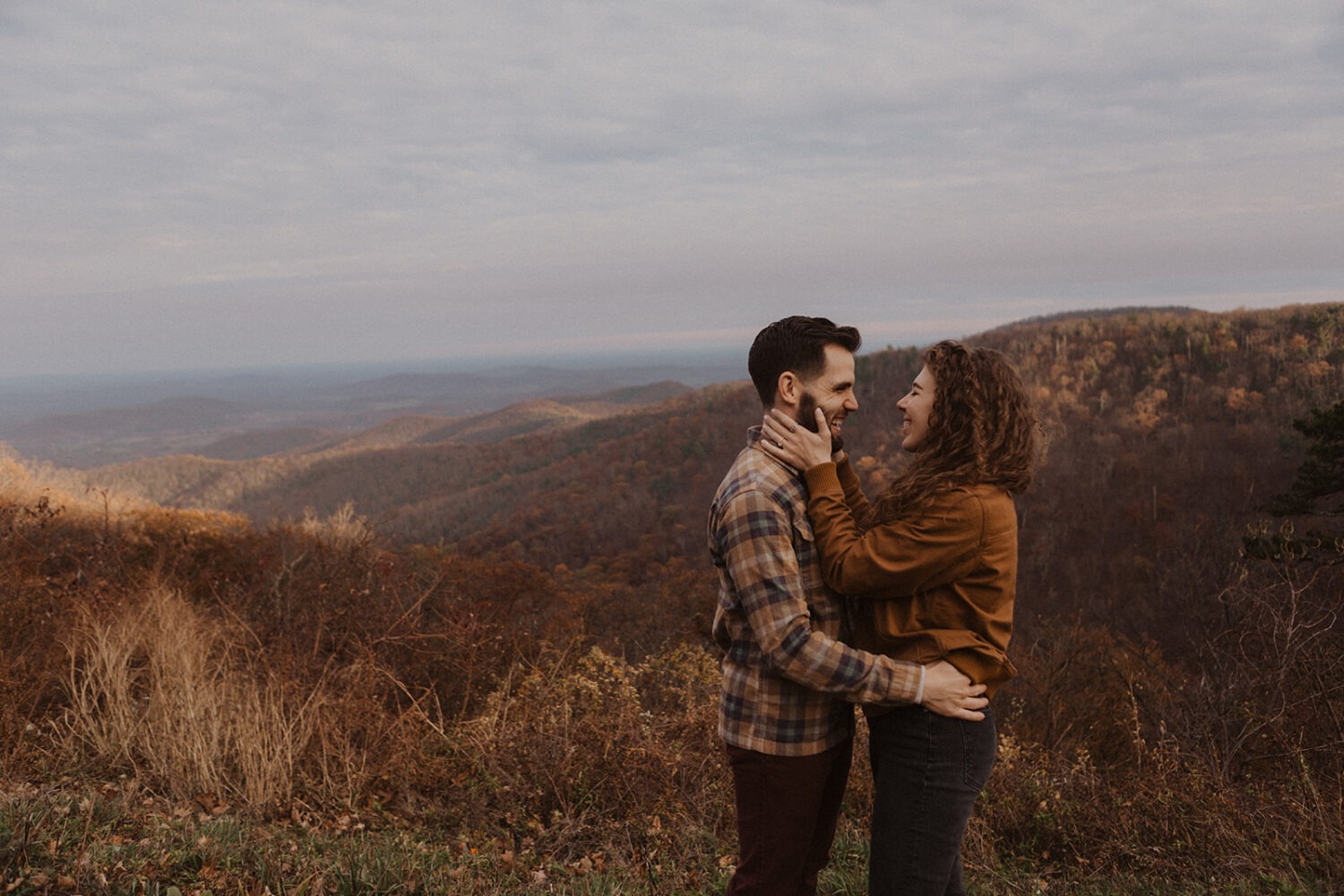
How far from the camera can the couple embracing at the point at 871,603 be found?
1.94m

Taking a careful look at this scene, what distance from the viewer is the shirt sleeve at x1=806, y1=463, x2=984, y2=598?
6.27 feet

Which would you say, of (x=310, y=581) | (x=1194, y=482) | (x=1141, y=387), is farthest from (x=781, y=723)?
(x=1141, y=387)

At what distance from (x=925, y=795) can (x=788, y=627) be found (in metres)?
0.59

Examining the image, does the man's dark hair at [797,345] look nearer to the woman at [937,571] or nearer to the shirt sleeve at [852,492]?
the woman at [937,571]

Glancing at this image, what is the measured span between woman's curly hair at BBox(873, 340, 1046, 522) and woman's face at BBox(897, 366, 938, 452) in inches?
0.5

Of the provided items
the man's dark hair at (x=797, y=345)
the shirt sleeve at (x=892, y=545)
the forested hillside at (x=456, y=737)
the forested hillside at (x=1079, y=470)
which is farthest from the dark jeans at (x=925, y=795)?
the forested hillside at (x=1079, y=470)

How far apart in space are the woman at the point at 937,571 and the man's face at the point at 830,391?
6 cm

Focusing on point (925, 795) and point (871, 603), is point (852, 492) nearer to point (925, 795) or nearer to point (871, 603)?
point (871, 603)

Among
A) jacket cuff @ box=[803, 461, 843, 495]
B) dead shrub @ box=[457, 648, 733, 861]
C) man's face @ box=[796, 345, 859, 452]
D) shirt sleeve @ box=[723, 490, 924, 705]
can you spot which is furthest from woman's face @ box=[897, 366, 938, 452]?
dead shrub @ box=[457, 648, 733, 861]

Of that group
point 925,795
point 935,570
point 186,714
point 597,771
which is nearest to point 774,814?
point 925,795

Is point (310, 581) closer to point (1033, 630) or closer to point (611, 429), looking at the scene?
point (1033, 630)

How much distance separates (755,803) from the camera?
A: 209 cm

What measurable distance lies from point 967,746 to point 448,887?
211 cm

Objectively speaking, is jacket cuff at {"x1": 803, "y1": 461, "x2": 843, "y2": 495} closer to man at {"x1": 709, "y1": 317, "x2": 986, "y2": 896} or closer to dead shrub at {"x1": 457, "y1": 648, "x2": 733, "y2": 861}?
man at {"x1": 709, "y1": 317, "x2": 986, "y2": 896}
